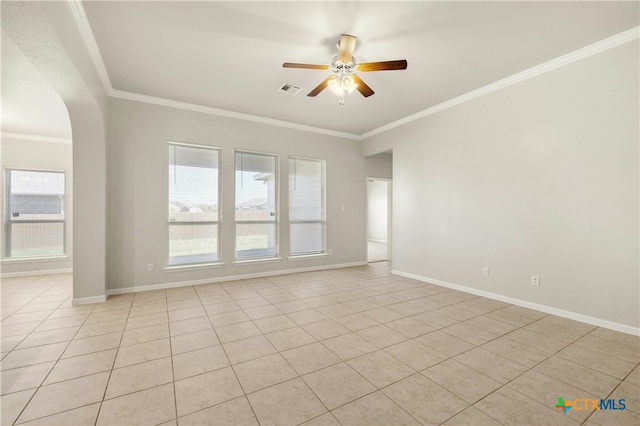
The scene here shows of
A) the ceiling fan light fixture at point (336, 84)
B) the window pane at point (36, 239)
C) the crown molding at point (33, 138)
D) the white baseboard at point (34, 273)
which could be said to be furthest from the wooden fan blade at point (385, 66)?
the white baseboard at point (34, 273)

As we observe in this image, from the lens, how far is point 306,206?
5797mm

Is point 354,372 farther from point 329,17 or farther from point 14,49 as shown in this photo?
point 14,49

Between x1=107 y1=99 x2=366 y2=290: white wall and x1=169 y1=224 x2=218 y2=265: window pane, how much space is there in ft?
0.46

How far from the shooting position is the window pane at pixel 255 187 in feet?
16.7

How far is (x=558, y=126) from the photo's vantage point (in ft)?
10.6

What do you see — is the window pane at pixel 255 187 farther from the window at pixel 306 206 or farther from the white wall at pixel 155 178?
the window at pixel 306 206

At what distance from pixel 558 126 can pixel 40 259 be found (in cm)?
892

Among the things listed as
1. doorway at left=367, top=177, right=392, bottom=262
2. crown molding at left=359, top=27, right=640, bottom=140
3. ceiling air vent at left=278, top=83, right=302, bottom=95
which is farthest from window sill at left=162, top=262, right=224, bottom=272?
doorway at left=367, top=177, right=392, bottom=262

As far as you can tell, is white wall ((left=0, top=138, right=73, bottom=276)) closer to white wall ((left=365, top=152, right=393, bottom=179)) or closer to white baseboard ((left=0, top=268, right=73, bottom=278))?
white baseboard ((left=0, top=268, right=73, bottom=278))

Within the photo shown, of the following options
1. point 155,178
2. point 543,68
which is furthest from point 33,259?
point 543,68

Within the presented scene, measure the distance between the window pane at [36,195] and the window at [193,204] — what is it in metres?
3.24

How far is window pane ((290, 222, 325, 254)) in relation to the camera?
5664mm

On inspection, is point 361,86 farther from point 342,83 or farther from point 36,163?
point 36,163

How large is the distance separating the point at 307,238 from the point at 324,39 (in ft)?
12.5
